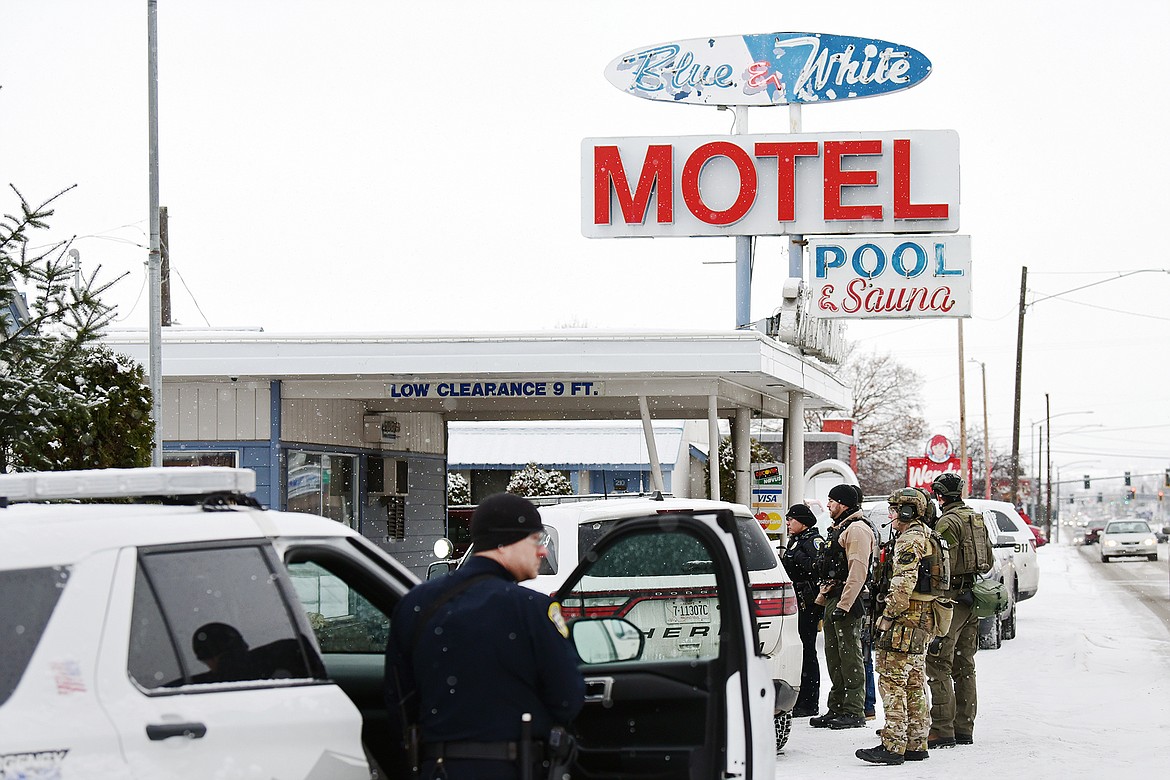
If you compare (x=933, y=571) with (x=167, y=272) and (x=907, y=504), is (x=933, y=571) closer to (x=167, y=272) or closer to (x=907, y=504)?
(x=907, y=504)

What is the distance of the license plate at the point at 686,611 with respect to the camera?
6781mm

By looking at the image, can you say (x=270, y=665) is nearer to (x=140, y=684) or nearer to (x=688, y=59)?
(x=140, y=684)

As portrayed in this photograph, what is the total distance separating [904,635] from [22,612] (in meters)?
6.58

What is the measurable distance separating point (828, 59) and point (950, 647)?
15.3 m

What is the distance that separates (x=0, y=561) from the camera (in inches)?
145

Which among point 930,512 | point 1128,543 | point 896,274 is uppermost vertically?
point 896,274

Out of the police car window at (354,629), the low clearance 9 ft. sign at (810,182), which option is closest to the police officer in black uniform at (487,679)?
the police car window at (354,629)

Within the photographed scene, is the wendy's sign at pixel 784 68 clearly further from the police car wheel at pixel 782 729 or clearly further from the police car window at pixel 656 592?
the police car window at pixel 656 592

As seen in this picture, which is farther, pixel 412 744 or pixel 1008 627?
pixel 1008 627

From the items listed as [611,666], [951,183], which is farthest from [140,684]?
[951,183]

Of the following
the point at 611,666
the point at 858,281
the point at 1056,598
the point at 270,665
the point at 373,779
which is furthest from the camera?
the point at 1056,598

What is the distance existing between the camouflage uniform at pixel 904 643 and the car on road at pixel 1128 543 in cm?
3826

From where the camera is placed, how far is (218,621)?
157 inches

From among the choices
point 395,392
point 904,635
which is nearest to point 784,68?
point 395,392
